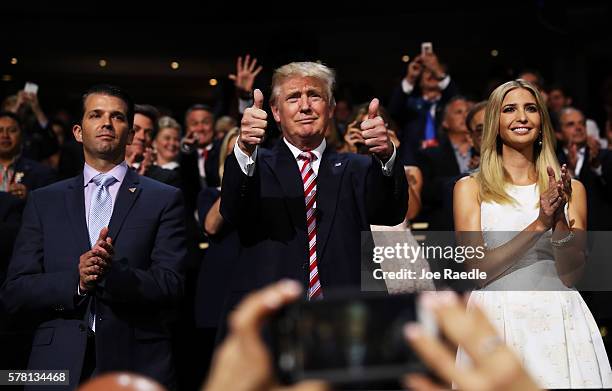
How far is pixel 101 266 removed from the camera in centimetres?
333

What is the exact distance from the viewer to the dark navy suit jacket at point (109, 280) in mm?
3457

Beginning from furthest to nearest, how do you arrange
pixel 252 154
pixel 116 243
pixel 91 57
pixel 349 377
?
pixel 91 57 → pixel 116 243 → pixel 252 154 → pixel 349 377

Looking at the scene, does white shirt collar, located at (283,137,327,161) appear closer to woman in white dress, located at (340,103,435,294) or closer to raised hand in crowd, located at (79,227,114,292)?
woman in white dress, located at (340,103,435,294)

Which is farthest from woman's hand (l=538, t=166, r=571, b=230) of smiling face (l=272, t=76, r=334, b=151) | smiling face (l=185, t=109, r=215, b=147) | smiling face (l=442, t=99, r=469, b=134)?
smiling face (l=185, t=109, r=215, b=147)

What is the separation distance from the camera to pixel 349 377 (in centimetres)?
127

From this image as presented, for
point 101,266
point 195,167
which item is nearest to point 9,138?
point 195,167

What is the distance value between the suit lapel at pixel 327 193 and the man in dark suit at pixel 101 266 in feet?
1.88

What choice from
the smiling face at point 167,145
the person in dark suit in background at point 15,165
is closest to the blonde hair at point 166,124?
the smiling face at point 167,145

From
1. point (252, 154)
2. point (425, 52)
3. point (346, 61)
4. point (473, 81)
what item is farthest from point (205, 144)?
point (473, 81)

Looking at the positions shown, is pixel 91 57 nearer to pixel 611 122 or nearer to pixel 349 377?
pixel 611 122

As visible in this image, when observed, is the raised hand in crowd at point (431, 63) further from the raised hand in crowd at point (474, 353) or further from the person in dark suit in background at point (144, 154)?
the raised hand in crowd at point (474, 353)

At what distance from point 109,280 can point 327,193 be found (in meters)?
0.83

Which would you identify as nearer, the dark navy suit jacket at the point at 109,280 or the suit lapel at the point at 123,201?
the dark navy suit jacket at the point at 109,280

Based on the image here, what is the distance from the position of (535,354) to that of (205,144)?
376 cm
